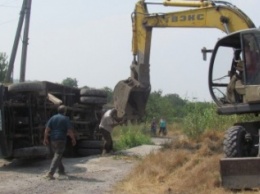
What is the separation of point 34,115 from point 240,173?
7.66 m

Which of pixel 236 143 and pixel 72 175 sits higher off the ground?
pixel 236 143

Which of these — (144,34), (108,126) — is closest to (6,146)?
(108,126)

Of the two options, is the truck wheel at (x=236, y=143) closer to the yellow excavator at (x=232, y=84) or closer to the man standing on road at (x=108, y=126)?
the yellow excavator at (x=232, y=84)

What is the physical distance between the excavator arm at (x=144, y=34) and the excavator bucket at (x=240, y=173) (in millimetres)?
6721

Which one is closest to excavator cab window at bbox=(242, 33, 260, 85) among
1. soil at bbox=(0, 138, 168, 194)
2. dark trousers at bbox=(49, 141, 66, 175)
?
soil at bbox=(0, 138, 168, 194)

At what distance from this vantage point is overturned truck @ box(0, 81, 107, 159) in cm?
1425

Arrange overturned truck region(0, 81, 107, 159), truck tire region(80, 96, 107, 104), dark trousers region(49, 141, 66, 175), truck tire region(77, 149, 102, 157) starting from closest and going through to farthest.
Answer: dark trousers region(49, 141, 66, 175) < overturned truck region(0, 81, 107, 159) < truck tire region(77, 149, 102, 157) < truck tire region(80, 96, 107, 104)

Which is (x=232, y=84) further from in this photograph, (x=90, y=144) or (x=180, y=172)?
(x=90, y=144)

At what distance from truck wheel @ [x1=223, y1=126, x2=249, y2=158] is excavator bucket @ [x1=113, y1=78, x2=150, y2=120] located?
7.06 metres

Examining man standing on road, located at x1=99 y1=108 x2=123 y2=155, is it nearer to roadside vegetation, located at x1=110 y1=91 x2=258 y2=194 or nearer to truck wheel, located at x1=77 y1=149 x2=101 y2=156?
truck wheel, located at x1=77 y1=149 x2=101 y2=156

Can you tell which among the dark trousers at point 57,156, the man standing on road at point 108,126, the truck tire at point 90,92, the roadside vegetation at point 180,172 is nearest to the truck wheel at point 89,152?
the man standing on road at point 108,126

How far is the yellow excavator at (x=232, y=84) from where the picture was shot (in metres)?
9.52

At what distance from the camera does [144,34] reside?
18000mm

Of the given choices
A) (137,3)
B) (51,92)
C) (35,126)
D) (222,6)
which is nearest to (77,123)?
(51,92)
